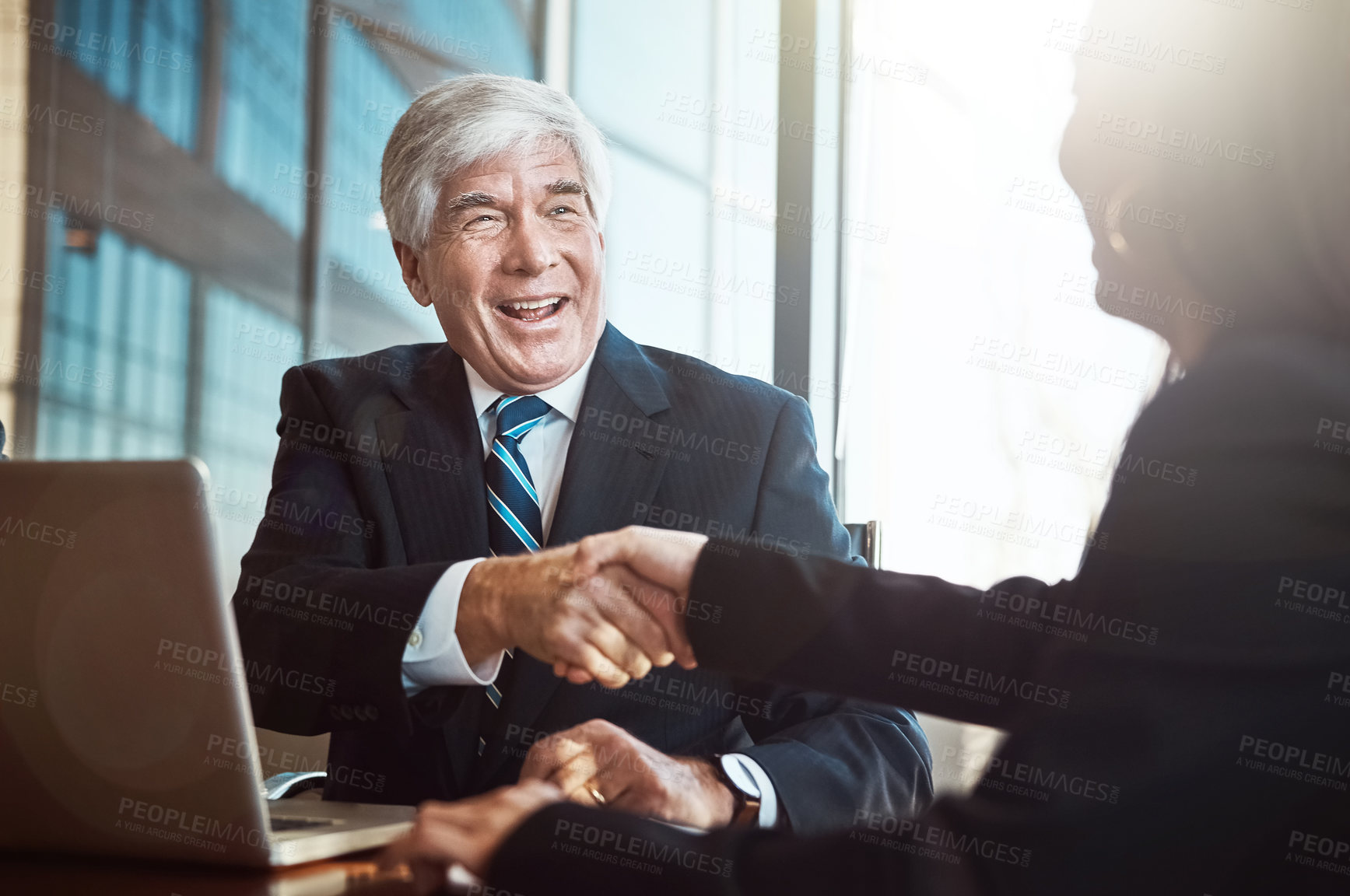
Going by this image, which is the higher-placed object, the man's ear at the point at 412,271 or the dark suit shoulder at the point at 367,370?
the man's ear at the point at 412,271

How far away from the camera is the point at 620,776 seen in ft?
4.00

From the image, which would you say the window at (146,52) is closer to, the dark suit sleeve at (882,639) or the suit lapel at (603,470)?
the suit lapel at (603,470)

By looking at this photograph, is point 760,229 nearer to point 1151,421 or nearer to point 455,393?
point 455,393

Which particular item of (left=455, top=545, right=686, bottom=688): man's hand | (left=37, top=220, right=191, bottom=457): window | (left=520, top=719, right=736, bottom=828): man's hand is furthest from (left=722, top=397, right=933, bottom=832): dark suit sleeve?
(left=37, top=220, right=191, bottom=457): window

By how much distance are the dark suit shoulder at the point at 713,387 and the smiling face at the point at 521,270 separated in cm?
16

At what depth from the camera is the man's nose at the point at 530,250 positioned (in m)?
1.87

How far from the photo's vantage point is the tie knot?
1774 millimetres

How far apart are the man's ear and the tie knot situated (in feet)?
1.12

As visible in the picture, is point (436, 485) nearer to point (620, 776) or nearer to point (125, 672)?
point (620, 776)

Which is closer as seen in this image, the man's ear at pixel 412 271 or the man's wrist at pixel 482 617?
the man's wrist at pixel 482 617

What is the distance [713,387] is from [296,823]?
3.75 ft

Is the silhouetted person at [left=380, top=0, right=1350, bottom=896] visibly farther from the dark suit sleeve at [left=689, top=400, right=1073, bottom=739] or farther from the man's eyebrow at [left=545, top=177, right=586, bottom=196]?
the man's eyebrow at [left=545, top=177, right=586, bottom=196]

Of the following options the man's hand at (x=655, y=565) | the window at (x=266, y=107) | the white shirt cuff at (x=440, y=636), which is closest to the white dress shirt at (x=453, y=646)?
the white shirt cuff at (x=440, y=636)

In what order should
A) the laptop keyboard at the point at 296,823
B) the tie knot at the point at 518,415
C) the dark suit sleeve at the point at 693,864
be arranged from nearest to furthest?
the dark suit sleeve at the point at 693,864 < the laptop keyboard at the point at 296,823 < the tie knot at the point at 518,415
